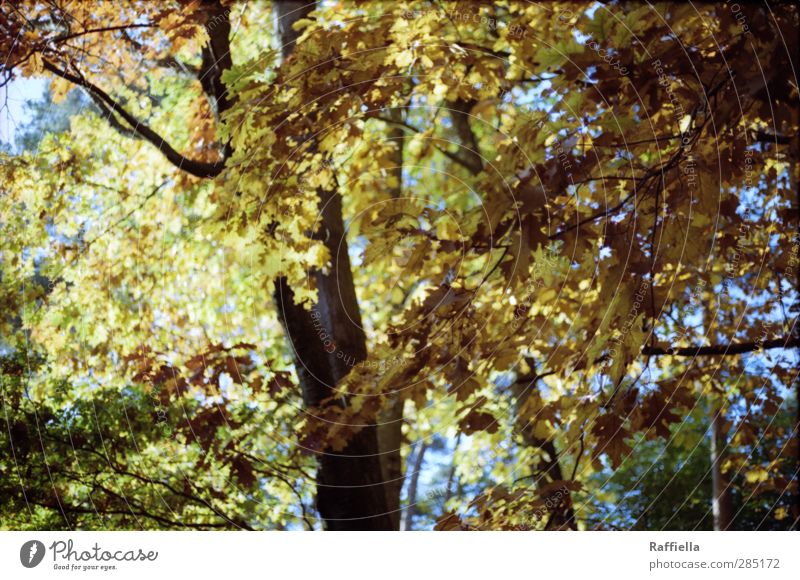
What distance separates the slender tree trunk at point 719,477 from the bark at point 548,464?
0.85 m

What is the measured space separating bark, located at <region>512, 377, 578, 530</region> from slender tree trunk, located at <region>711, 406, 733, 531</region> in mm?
849

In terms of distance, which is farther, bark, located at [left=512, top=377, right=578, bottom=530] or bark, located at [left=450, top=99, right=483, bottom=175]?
bark, located at [left=450, top=99, right=483, bottom=175]

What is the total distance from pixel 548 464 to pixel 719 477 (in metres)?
2.00

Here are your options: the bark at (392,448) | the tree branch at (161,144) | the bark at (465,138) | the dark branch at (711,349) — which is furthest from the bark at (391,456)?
the bark at (465,138)

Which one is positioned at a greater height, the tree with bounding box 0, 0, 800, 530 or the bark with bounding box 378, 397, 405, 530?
the tree with bounding box 0, 0, 800, 530

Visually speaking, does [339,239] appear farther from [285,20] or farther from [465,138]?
[465,138]

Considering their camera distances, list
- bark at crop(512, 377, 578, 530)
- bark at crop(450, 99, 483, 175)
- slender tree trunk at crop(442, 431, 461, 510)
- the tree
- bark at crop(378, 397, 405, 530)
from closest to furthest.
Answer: the tree → bark at crop(512, 377, 578, 530) → bark at crop(378, 397, 405, 530) → slender tree trunk at crop(442, 431, 461, 510) → bark at crop(450, 99, 483, 175)

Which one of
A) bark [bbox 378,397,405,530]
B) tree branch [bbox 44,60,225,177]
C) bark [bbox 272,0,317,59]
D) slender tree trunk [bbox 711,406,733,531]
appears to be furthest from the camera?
slender tree trunk [bbox 711,406,733,531]

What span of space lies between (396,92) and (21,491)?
2.23 m

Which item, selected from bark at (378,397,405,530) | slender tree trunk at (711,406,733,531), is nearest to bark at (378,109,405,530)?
bark at (378,397,405,530)

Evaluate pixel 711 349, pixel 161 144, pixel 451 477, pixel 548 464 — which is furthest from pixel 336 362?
pixel 451 477

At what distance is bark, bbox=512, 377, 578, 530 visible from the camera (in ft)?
9.26

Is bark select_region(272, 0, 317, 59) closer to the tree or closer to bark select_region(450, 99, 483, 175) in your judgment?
the tree

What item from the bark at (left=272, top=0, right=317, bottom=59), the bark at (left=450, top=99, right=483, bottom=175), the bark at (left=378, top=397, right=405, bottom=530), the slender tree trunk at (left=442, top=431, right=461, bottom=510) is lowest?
the bark at (left=378, top=397, right=405, bottom=530)
